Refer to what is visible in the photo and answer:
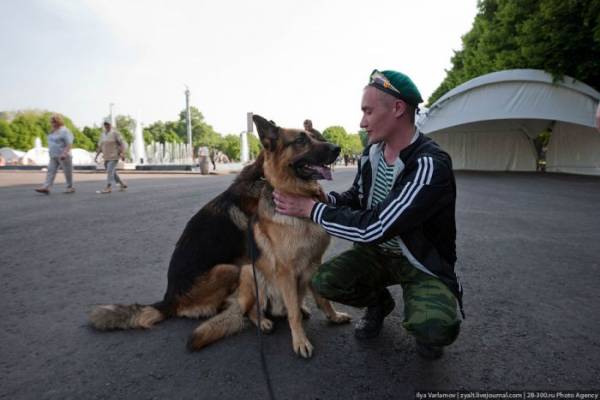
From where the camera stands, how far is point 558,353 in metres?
2.15

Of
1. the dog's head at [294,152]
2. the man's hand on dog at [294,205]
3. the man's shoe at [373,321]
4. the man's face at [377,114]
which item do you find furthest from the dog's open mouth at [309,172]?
the man's shoe at [373,321]

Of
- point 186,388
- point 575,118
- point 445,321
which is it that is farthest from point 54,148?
point 575,118

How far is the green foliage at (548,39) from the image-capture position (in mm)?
13297

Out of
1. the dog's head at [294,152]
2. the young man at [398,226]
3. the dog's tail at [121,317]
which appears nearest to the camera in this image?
the young man at [398,226]

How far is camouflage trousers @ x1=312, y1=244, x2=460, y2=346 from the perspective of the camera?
1.84 m

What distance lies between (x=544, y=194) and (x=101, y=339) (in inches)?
469

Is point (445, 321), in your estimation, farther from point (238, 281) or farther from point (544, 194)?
point (544, 194)

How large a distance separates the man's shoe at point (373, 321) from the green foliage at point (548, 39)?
49.3ft

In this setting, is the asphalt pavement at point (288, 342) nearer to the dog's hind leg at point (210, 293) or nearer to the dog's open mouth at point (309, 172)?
the dog's hind leg at point (210, 293)

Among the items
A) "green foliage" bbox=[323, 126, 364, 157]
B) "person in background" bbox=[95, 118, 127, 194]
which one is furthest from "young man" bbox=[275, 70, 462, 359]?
"green foliage" bbox=[323, 126, 364, 157]

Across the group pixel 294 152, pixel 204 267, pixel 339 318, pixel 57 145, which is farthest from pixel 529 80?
pixel 57 145

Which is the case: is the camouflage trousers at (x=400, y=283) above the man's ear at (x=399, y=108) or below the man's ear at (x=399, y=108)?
below

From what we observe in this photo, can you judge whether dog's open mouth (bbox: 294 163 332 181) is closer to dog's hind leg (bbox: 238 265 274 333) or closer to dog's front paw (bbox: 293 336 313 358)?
dog's hind leg (bbox: 238 265 274 333)

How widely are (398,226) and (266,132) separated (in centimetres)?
128
